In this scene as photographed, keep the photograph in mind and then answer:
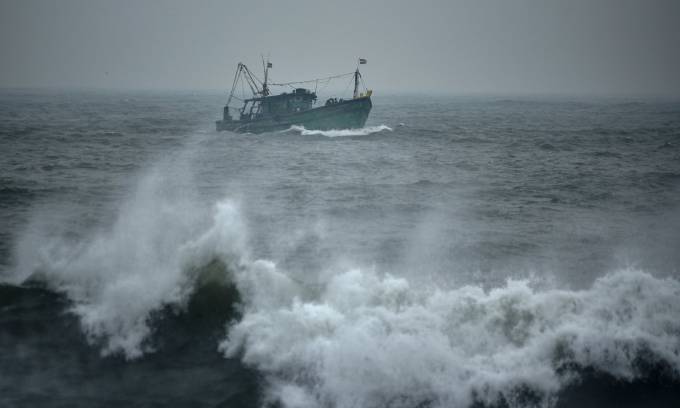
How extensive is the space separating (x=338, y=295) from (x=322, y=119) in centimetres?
4060

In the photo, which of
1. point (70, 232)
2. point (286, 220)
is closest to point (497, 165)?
point (286, 220)

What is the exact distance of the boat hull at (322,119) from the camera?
50.6 m

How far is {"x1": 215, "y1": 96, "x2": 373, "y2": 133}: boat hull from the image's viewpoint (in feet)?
166

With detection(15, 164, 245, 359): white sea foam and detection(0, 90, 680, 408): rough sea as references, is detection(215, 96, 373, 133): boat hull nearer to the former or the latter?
detection(0, 90, 680, 408): rough sea

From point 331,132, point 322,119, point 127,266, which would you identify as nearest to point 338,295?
point 127,266

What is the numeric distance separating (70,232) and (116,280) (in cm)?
607

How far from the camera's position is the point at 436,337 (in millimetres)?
9781

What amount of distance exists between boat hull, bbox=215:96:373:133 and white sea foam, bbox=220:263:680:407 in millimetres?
39733

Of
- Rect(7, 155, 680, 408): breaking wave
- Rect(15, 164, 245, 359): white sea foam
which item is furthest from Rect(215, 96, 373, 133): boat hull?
Rect(7, 155, 680, 408): breaking wave

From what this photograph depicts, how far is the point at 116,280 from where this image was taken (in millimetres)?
12008

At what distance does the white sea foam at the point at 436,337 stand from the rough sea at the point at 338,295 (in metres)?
0.04

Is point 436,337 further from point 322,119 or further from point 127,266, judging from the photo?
point 322,119

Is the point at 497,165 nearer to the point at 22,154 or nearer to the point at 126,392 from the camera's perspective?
the point at 126,392

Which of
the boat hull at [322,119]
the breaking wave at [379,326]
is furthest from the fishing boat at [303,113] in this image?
the breaking wave at [379,326]
